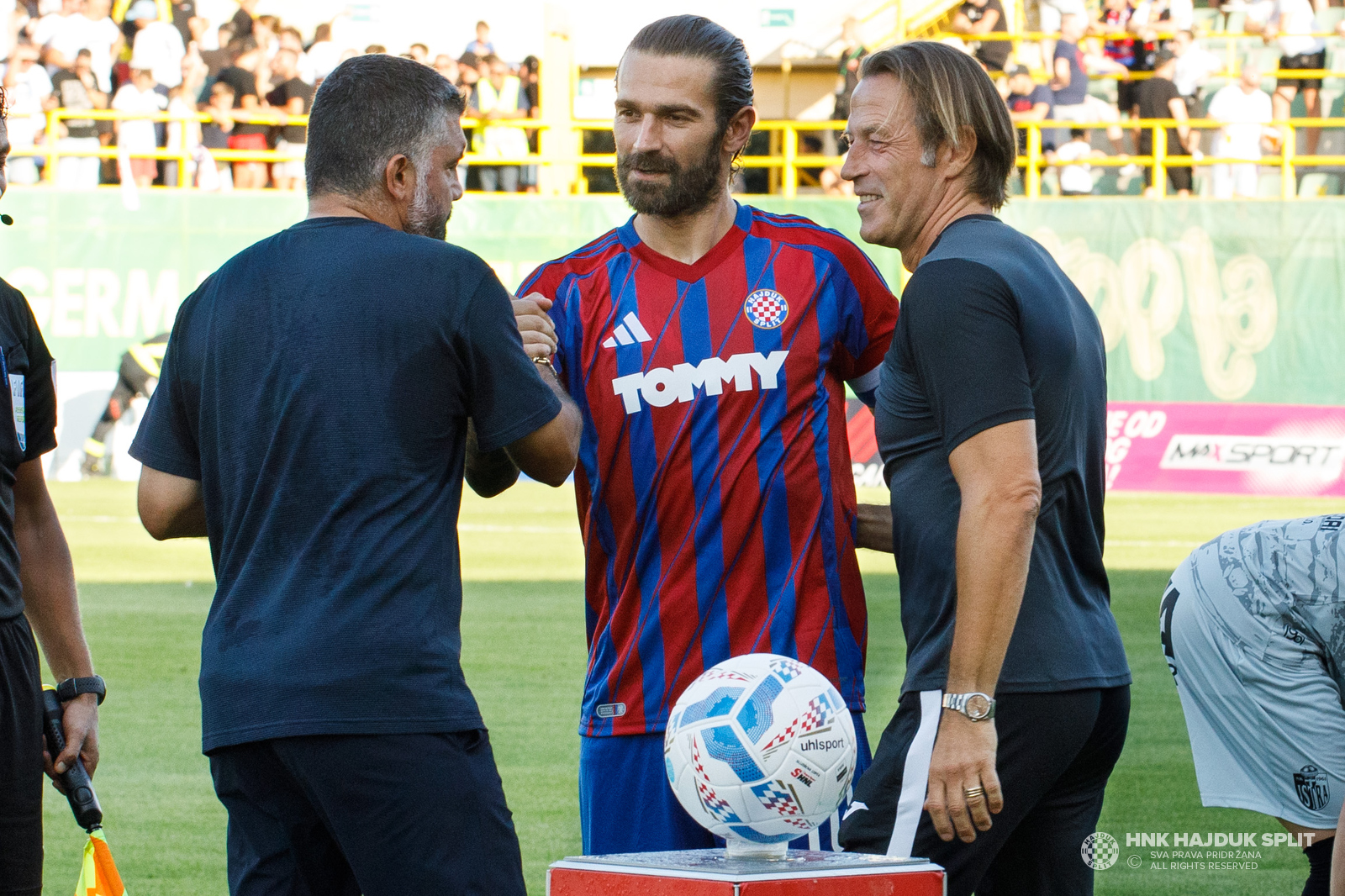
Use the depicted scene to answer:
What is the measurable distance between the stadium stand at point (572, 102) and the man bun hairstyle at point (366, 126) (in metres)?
16.8

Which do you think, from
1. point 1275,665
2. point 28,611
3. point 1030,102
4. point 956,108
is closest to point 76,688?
point 28,611

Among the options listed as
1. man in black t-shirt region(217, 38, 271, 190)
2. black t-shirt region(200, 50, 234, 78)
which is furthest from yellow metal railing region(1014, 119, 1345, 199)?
black t-shirt region(200, 50, 234, 78)

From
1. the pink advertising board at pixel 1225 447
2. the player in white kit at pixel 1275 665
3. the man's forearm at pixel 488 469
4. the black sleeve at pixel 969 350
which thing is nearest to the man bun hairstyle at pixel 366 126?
the man's forearm at pixel 488 469

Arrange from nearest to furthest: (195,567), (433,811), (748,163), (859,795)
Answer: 1. (433,811)
2. (859,795)
3. (195,567)
4. (748,163)

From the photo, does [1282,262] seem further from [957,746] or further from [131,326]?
[957,746]

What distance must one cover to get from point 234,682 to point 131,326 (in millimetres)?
17153

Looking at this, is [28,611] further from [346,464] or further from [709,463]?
[709,463]

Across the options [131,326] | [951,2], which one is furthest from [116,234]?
[951,2]

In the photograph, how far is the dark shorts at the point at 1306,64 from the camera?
21.8 m

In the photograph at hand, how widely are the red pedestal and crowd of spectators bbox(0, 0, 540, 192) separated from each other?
1808cm

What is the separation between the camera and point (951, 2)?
76.0ft

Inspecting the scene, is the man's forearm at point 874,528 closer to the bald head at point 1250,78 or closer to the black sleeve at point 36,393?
the black sleeve at point 36,393

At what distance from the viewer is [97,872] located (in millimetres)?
3225

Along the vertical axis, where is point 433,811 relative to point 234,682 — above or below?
below
